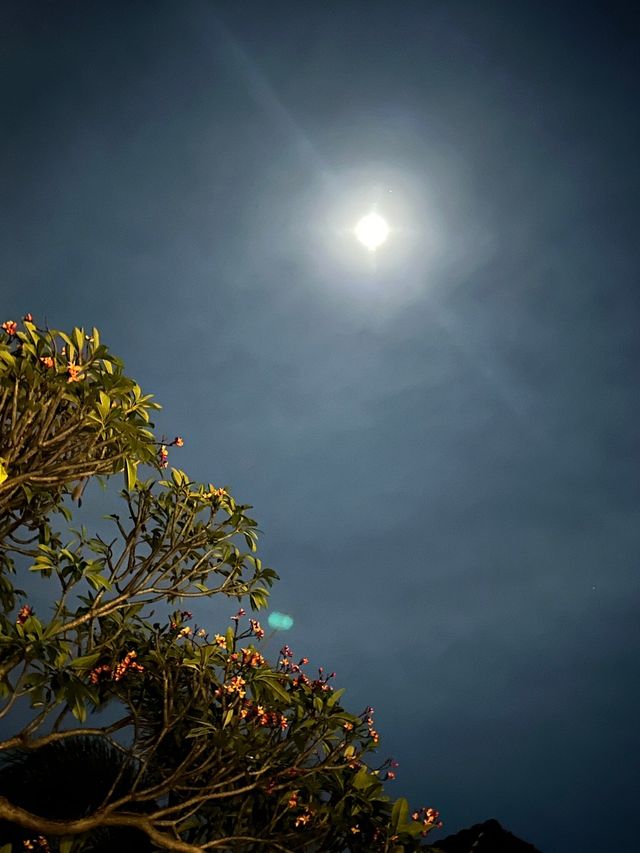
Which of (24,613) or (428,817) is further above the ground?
(24,613)

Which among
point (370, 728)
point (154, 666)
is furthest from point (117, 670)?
point (370, 728)

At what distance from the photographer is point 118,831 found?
5.67 m

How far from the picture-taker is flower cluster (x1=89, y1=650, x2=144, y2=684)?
372cm

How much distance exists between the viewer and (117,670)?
371 centimetres

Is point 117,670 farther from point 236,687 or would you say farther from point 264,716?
point 264,716

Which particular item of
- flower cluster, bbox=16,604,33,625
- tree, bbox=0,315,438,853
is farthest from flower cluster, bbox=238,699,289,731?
flower cluster, bbox=16,604,33,625

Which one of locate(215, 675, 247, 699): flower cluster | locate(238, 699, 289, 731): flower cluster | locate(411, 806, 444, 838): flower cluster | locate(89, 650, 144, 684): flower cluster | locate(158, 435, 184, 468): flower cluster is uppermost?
locate(158, 435, 184, 468): flower cluster

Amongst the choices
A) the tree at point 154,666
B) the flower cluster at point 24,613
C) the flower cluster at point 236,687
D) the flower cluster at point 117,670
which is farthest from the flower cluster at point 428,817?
the flower cluster at point 24,613

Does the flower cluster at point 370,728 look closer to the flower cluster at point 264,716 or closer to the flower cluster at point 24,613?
the flower cluster at point 264,716

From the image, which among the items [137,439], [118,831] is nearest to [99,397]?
[137,439]

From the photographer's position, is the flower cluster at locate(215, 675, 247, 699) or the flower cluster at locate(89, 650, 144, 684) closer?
the flower cluster at locate(215, 675, 247, 699)

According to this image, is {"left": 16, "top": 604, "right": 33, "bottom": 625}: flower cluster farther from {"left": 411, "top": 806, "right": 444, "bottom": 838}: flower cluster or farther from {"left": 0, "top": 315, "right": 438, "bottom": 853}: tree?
{"left": 411, "top": 806, "right": 444, "bottom": 838}: flower cluster

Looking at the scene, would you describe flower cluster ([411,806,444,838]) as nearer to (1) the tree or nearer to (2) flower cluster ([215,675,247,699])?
(1) the tree

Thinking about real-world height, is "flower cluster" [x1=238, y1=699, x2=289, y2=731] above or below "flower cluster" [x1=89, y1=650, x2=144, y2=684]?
below
